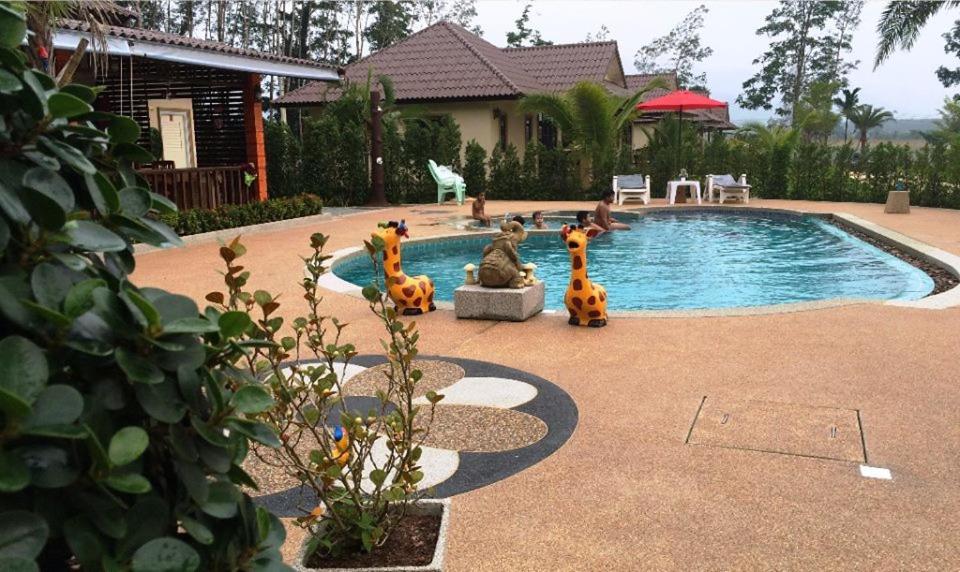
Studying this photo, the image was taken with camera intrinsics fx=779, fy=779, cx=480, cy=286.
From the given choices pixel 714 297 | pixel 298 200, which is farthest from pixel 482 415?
pixel 298 200

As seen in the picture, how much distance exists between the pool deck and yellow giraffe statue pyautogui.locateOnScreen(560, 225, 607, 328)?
145 millimetres

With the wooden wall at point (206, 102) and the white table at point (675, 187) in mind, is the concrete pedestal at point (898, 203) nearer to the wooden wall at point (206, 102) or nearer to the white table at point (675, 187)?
the white table at point (675, 187)

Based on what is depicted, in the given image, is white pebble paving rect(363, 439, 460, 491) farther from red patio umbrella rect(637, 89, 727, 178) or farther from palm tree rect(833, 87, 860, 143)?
palm tree rect(833, 87, 860, 143)

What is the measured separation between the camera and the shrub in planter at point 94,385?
0.91 meters

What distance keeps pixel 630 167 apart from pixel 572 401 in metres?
18.3

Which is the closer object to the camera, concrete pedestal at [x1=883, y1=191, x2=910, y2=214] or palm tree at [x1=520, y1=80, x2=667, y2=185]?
concrete pedestal at [x1=883, y1=191, x2=910, y2=214]

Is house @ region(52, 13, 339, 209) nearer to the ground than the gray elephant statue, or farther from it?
farther from it

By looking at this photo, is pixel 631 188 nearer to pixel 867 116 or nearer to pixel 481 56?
pixel 481 56

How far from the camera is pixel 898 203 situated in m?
17.8

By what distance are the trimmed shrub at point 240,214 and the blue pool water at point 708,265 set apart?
3.32 meters

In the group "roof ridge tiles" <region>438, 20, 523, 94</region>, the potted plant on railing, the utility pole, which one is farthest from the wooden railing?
the potted plant on railing

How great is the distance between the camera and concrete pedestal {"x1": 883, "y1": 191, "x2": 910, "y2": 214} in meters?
17.7

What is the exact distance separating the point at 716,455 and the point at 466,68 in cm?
2305

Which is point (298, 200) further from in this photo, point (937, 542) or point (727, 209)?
point (937, 542)
